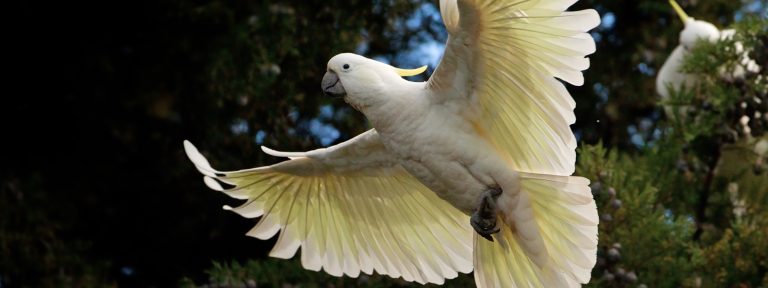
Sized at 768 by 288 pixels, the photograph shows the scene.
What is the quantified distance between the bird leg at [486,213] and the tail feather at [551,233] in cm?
3

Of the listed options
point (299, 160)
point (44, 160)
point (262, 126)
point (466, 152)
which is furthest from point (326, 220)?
point (44, 160)

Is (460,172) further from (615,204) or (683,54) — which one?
(683,54)

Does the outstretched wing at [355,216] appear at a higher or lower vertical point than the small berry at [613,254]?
higher

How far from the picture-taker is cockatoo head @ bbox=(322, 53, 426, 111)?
4273 mm

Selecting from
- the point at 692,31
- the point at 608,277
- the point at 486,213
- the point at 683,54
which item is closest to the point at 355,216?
the point at 486,213

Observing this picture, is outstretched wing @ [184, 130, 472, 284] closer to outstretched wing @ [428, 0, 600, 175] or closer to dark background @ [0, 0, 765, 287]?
outstretched wing @ [428, 0, 600, 175]

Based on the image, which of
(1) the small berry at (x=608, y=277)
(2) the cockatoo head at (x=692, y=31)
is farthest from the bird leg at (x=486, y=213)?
(2) the cockatoo head at (x=692, y=31)

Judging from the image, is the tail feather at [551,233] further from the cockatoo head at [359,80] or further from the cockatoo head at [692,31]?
the cockatoo head at [692,31]

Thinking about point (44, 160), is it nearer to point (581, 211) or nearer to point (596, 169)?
point (596, 169)

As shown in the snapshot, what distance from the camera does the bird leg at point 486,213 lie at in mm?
4328

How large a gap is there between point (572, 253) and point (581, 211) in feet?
0.54

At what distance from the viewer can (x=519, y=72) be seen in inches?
162

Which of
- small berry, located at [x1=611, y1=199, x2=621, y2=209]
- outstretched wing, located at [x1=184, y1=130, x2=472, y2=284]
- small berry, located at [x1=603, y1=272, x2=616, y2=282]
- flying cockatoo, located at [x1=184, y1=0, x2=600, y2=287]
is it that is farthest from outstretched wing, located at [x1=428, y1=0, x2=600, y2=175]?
small berry, located at [x1=611, y1=199, x2=621, y2=209]

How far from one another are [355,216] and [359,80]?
85 cm
